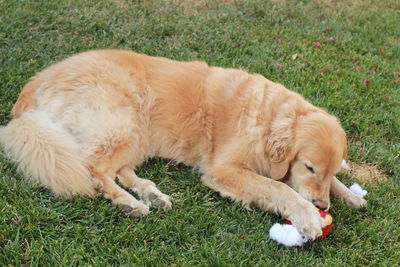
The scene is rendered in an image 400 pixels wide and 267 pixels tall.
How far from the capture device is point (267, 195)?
10.9ft

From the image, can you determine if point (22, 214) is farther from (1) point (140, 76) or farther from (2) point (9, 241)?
(1) point (140, 76)

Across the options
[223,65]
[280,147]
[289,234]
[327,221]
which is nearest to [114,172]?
[280,147]

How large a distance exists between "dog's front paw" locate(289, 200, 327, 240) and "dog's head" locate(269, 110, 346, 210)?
0.20 metres

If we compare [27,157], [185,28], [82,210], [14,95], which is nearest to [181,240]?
[82,210]

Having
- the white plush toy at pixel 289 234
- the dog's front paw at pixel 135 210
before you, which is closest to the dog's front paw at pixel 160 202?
the dog's front paw at pixel 135 210

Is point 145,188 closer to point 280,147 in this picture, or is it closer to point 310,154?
point 280,147

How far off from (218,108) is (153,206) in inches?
47.4

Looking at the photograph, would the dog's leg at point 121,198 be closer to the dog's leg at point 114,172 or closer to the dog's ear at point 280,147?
the dog's leg at point 114,172

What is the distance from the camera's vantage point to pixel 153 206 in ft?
10.6

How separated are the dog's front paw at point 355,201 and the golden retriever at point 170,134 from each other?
11mm

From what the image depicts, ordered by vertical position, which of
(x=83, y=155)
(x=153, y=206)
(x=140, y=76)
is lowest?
(x=153, y=206)

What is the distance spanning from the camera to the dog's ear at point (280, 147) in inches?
134

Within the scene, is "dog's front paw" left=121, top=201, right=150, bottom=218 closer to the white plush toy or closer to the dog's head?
the white plush toy

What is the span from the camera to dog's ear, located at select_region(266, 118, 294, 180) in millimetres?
3392
